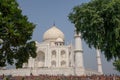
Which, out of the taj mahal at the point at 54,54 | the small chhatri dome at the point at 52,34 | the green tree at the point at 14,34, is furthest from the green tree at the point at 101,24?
the small chhatri dome at the point at 52,34

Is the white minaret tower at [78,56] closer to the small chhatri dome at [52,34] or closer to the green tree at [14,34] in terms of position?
the small chhatri dome at [52,34]

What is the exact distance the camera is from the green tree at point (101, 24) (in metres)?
17.8

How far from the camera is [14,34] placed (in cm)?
1124

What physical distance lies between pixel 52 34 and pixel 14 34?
143 feet

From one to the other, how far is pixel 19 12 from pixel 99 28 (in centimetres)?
823

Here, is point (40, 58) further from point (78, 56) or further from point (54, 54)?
point (78, 56)

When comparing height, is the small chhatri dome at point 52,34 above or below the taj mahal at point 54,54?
above

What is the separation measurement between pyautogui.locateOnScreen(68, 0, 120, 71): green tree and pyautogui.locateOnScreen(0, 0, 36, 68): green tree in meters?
6.89

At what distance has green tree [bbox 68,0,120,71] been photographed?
58.3ft

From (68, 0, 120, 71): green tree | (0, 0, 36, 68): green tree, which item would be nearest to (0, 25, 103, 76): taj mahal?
(68, 0, 120, 71): green tree

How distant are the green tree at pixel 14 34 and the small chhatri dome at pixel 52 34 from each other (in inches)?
1632

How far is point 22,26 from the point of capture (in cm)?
1213

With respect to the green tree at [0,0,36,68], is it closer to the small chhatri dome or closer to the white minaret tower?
the white minaret tower

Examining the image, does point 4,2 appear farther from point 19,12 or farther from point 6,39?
point 6,39
